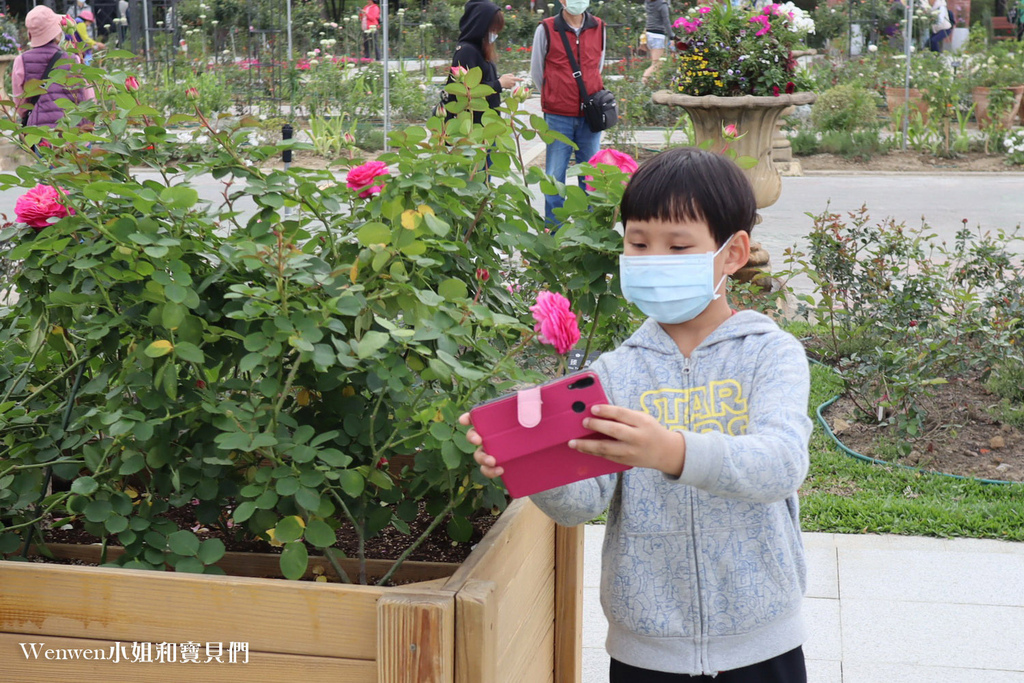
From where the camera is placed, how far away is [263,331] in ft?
4.90

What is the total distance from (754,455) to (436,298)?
1.63 feet

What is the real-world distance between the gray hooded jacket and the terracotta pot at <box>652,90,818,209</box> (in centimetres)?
514

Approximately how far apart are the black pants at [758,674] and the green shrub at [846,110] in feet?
40.2

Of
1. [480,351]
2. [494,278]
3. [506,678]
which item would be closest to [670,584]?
[506,678]

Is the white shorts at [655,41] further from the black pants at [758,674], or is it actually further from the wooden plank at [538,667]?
the black pants at [758,674]

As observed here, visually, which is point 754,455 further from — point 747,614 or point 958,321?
point 958,321

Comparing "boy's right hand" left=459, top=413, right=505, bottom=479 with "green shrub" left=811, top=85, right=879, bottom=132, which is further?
"green shrub" left=811, top=85, right=879, bottom=132

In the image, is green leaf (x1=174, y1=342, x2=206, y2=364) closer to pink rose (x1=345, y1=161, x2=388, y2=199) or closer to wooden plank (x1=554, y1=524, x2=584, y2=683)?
pink rose (x1=345, y1=161, x2=388, y2=199)

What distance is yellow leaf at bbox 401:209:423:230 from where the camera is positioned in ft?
5.27

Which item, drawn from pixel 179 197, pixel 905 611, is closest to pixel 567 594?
pixel 179 197

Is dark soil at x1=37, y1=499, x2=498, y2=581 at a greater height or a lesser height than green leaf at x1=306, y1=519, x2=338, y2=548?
lesser

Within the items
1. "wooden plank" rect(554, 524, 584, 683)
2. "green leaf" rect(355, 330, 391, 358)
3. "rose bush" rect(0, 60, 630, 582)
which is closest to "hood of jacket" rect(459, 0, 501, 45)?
"rose bush" rect(0, 60, 630, 582)

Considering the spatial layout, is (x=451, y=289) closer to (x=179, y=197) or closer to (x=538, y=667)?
(x=179, y=197)

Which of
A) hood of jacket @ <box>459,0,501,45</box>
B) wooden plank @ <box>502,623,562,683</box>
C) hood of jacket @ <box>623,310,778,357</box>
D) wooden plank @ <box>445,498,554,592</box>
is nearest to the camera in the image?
wooden plank @ <box>445,498,554,592</box>
